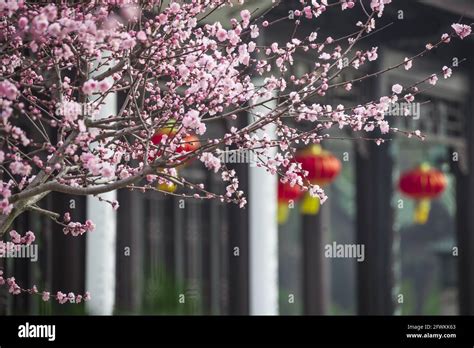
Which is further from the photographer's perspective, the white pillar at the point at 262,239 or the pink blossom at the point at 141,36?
the white pillar at the point at 262,239

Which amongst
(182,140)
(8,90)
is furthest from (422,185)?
(8,90)

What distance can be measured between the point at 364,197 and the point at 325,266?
3.56ft

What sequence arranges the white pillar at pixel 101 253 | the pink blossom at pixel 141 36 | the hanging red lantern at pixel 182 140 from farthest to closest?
the white pillar at pixel 101 253, the hanging red lantern at pixel 182 140, the pink blossom at pixel 141 36

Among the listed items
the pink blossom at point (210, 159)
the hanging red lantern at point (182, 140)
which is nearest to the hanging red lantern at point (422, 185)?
the hanging red lantern at point (182, 140)

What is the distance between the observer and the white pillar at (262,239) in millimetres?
7105

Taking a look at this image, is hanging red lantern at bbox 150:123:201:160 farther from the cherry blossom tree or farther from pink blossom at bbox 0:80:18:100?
pink blossom at bbox 0:80:18:100

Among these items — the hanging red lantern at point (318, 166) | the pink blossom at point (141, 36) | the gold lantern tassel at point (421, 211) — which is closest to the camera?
the pink blossom at point (141, 36)

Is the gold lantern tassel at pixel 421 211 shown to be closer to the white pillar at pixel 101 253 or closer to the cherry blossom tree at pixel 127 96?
the white pillar at pixel 101 253

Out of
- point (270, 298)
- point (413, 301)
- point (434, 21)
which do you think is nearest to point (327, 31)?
point (434, 21)

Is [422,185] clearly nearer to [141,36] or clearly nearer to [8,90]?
[141,36]

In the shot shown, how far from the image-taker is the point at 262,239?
715 centimetres

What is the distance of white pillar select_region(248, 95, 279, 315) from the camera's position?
7105mm

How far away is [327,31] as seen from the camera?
25.4ft
